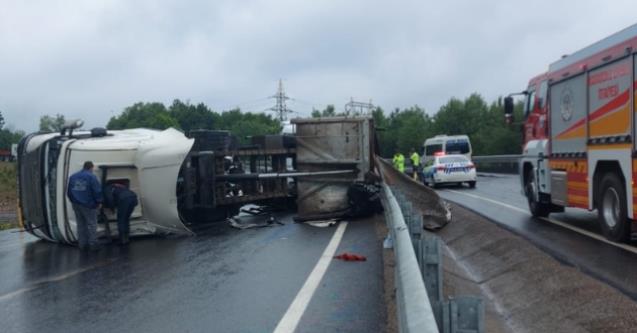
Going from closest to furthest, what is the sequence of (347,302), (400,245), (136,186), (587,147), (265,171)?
1. (400,245)
2. (347,302)
3. (587,147)
4. (136,186)
5. (265,171)

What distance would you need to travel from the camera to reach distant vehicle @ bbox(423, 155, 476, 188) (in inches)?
1075

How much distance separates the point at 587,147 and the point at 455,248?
2819mm

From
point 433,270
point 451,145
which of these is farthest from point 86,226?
point 451,145

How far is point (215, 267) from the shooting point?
31.9 ft

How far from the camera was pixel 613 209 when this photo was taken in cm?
1038

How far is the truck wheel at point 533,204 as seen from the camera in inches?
566

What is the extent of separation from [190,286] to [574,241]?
6.26 metres

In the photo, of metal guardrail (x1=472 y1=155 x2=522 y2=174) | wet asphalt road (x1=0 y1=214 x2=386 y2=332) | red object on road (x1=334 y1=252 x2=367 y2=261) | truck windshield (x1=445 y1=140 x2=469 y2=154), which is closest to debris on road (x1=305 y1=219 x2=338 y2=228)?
wet asphalt road (x1=0 y1=214 x2=386 y2=332)

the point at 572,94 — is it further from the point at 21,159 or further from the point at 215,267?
the point at 21,159

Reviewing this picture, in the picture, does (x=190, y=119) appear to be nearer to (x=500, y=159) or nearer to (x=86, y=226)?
(x=500, y=159)

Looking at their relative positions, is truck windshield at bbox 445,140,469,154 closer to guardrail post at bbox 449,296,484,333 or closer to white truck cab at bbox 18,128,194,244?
white truck cab at bbox 18,128,194,244

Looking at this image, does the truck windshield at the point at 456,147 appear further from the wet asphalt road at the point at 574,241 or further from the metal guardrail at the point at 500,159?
the wet asphalt road at the point at 574,241

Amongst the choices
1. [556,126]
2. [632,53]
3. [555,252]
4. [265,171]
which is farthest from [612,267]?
[265,171]

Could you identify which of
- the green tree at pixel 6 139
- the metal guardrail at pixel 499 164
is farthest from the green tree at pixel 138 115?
the metal guardrail at pixel 499 164
